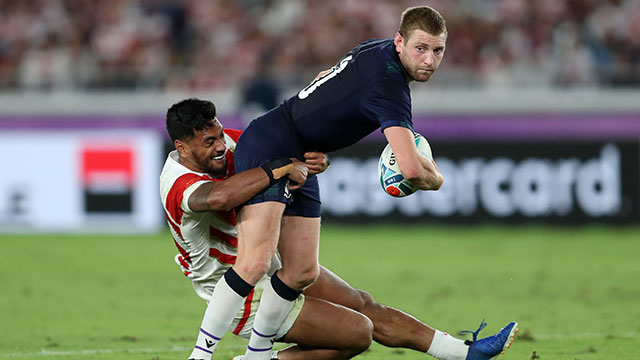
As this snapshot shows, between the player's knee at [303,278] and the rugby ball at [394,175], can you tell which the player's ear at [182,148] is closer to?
the player's knee at [303,278]

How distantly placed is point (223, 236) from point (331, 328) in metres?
0.89

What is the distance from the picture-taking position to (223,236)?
6.11 meters

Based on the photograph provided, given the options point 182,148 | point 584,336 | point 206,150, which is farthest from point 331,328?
point 584,336

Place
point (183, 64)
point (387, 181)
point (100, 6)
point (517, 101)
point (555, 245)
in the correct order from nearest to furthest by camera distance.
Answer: point (387, 181), point (555, 245), point (517, 101), point (183, 64), point (100, 6)

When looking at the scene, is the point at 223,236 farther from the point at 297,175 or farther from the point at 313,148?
the point at 313,148

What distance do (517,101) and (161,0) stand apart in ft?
24.1

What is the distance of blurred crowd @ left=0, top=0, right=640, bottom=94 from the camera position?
16.3m

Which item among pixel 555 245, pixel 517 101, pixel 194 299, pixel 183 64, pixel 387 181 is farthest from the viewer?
pixel 183 64

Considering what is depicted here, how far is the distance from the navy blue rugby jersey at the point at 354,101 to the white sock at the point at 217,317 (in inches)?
40.6

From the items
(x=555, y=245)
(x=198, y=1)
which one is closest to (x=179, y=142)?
(x=555, y=245)

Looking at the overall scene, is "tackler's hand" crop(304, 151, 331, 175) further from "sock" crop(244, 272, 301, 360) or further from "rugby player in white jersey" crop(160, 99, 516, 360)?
"sock" crop(244, 272, 301, 360)

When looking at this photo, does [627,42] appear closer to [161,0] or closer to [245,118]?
[245,118]

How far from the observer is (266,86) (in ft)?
52.6

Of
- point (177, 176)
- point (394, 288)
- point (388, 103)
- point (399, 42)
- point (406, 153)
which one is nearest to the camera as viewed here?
point (406, 153)
